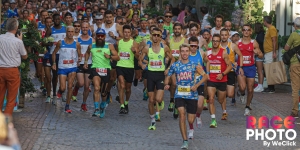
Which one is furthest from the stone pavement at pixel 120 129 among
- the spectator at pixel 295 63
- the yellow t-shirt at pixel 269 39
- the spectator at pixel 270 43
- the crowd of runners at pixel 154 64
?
the yellow t-shirt at pixel 269 39

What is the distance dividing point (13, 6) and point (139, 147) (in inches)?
716

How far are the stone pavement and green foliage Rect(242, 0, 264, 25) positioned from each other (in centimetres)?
619

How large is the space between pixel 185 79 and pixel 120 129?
2.30m

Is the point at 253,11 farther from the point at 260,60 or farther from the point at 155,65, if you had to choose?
the point at 155,65

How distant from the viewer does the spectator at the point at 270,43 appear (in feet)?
63.7

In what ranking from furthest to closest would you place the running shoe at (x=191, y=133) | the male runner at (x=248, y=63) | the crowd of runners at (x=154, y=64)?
the male runner at (x=248, y=63) → the crowd of runners at (x=154, y=64) → the running shoe at (x=191, y=133)

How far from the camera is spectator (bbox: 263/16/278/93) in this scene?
19406mm

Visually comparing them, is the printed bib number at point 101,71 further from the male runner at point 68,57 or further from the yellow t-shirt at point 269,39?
the yellow t-shirt at point 269,39

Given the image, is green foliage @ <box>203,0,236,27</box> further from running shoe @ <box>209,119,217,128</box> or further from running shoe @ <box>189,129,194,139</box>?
running shoe @ <box>189,129,194,139</box>

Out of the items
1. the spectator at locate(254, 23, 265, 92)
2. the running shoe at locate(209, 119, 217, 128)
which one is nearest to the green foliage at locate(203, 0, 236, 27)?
the spectator at locate(254, 23, 265, 92)

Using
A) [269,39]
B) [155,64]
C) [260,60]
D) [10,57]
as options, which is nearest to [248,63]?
[155,64]

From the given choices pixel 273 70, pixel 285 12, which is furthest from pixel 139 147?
pixel 285 12

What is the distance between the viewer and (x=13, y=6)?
28.5 m

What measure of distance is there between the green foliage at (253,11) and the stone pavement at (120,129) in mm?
6187
